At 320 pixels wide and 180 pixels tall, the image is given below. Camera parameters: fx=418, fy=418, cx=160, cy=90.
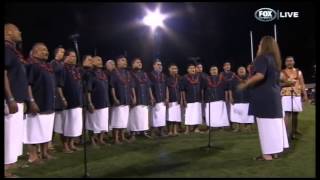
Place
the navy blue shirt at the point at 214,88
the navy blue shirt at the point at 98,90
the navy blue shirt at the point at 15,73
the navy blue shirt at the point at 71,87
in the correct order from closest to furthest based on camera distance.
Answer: the navy blue shirt at the point at 15,73 < the navy blue shirt at the point at 71,87 < the navy blue shirt at the point at 98,90 < the navy blue shirt at the point at 214,88

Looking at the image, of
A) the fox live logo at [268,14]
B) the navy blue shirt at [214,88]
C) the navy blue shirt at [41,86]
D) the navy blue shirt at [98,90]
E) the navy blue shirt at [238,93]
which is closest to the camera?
the navy blue shirt at [41,86]

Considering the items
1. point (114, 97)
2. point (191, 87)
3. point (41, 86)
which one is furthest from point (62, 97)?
point (191, 87)

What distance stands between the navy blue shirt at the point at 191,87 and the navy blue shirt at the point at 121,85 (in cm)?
199

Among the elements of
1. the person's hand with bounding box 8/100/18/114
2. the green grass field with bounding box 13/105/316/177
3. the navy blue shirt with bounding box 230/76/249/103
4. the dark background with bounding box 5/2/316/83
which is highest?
the dark background with bounding box 5/2/316/83

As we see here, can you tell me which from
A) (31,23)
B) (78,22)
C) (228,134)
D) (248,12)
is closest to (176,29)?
(248,12)

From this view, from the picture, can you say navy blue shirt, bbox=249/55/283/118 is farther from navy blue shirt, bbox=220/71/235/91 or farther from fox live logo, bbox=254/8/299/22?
fox live logo, bbox=254/8/299/22

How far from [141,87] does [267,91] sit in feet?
11.5

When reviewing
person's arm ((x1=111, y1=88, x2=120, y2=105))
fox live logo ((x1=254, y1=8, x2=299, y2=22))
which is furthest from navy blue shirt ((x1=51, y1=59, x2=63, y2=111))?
fox live logo ((x1=254, y1=8, x2=299, y2=22))

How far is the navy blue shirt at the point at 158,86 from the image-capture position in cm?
963

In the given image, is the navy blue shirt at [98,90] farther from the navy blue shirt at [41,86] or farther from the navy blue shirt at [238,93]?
the navy blue shirt at [238,93]

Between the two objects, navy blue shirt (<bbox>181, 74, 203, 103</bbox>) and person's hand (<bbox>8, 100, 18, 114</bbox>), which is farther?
navy blue shirt (<bbox>181, 74, 203, 103</bbox>)

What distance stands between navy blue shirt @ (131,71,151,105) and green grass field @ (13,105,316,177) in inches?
39.0

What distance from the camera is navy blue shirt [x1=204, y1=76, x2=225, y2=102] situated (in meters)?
10.4

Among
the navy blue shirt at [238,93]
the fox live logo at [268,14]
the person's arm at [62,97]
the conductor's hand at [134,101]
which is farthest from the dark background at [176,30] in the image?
the person's arm at [62,97]
